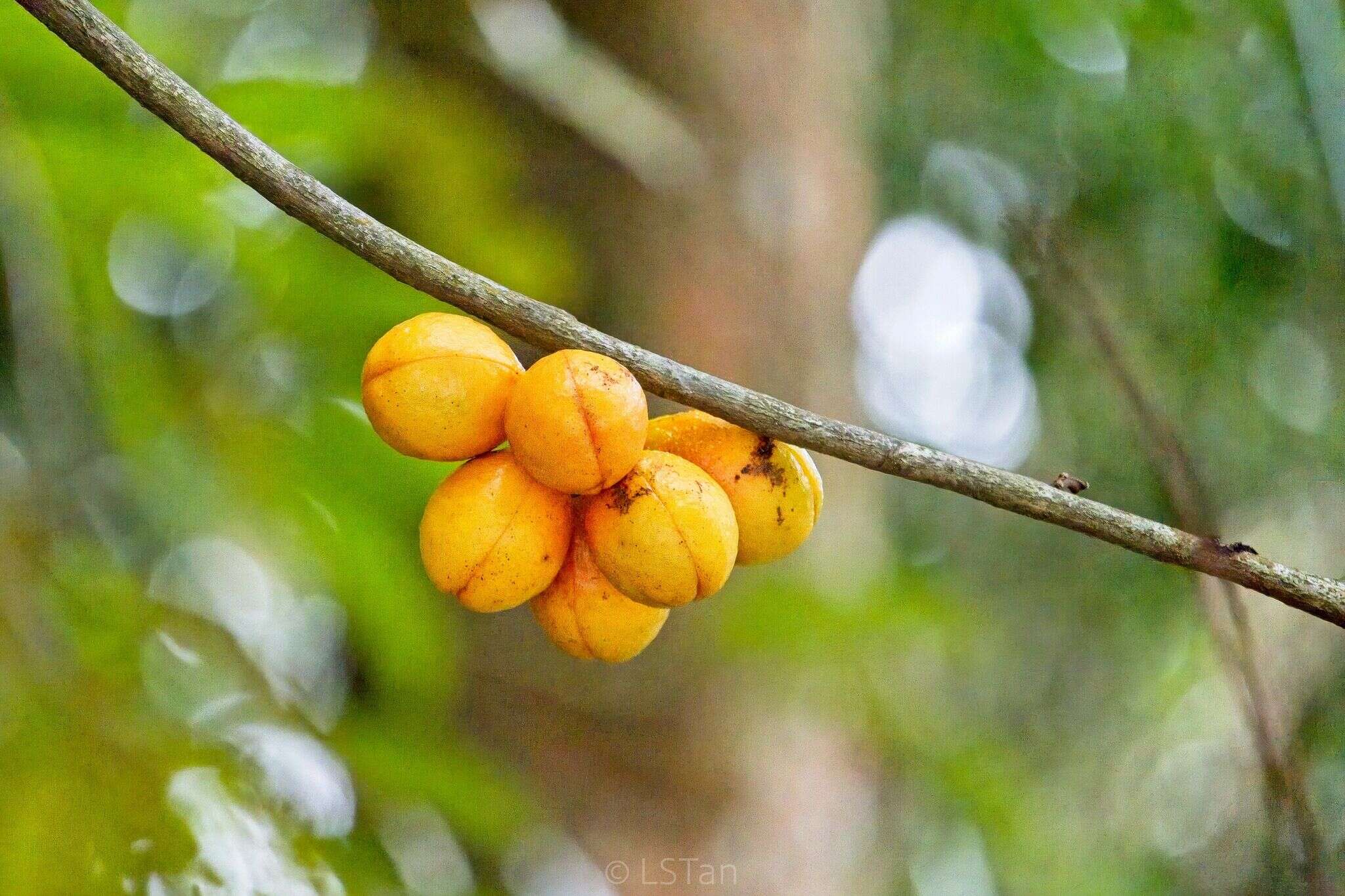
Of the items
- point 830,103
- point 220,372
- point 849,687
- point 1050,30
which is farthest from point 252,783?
point 1050,30

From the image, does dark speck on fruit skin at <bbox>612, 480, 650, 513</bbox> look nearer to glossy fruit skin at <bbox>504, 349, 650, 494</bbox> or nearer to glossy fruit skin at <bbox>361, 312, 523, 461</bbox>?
glossy fruit skin at <bbox>504, 349, 650, 494</bbox>

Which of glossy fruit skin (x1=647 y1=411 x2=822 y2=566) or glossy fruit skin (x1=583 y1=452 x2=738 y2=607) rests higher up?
glossy fruit skin (x1=647 y1=411 x2=822 y2=566)

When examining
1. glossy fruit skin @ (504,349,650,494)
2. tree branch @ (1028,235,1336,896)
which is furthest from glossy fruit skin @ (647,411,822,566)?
tree branch @ (1028,235,1336,896)

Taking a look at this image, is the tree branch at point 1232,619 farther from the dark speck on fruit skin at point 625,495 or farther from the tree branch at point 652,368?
the dark speck on fruit skin at point 625,495

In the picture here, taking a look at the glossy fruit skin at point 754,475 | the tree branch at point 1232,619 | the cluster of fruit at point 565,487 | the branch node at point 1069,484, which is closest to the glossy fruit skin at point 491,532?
the cluster of fruit at point 565,487

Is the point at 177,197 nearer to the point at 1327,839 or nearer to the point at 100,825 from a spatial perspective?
the point at 100,825

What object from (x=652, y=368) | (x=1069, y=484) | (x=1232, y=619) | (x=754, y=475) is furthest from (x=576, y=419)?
(x=1232, y=619)
